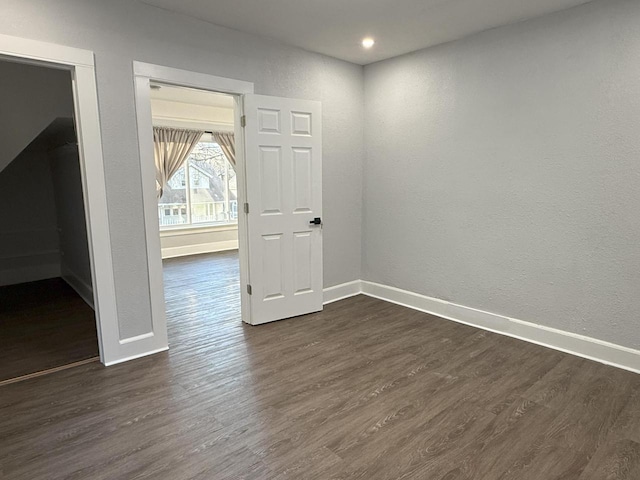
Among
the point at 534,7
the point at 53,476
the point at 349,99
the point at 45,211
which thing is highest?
the point at 534,7

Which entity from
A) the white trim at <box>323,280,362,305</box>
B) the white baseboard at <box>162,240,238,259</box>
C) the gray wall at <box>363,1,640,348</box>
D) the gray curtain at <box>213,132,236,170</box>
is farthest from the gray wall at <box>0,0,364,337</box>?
the white baseboard at <box>162,240,238,259</box>

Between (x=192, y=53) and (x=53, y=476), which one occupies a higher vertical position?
(x=192, y=53)

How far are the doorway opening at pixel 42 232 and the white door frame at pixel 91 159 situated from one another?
1.31 ft

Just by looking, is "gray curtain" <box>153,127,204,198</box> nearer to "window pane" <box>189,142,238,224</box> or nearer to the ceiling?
"window pane" <box>189,142,238,224</box>

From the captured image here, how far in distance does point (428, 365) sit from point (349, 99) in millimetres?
2923

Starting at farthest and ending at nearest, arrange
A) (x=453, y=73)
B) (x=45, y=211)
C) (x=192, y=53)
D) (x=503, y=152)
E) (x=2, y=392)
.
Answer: (x=45, y=211) < (x=453, y=73) < (x=503, y=152) < (x=192, y=53) < (x=2, y=392)

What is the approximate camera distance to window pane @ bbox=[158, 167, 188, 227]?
24.2 feet

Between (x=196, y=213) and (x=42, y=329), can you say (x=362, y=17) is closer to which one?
(x=42, y=329)

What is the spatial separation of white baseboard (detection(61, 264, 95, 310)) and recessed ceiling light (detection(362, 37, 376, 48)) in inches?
152

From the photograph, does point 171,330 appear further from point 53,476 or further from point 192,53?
point 192,53

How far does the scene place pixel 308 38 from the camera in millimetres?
3562

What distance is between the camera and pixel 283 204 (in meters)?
3.81

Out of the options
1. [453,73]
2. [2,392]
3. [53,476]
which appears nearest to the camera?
[53,476]

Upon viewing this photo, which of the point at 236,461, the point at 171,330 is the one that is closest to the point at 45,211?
the point at 171,330
